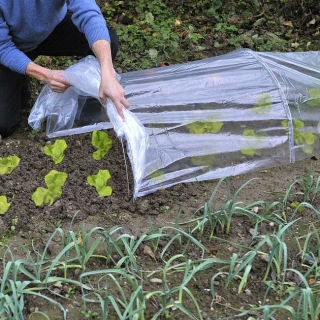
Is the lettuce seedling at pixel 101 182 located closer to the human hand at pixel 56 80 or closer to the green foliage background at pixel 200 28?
the human hand at pixel 56 80

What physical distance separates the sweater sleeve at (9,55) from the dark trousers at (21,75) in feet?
1.05

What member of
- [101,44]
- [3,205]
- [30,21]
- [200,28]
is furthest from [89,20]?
[200,28]

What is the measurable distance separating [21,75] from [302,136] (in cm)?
161

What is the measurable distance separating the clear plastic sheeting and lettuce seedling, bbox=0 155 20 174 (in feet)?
1.22

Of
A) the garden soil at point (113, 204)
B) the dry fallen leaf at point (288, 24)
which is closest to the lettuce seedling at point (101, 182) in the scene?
the garden soil at point (113, 204)

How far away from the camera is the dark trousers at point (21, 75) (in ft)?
11.0

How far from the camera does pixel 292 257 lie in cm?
252

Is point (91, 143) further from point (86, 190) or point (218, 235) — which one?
point (218, 235)

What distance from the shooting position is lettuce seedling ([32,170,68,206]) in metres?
2.82

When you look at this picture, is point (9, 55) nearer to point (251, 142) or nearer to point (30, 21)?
point (30, 21)

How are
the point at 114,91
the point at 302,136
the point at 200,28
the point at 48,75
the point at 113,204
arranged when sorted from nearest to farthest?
the point at 114,91, the point at 113,204, the point at 48,75, the point at 302,136, the point at 200,28

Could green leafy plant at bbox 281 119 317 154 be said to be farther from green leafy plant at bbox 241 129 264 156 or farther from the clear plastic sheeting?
green leafy plant at bbox 241 129 264 156

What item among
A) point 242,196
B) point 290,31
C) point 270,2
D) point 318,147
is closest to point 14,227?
point 242,196

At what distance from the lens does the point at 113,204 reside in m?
2.85
